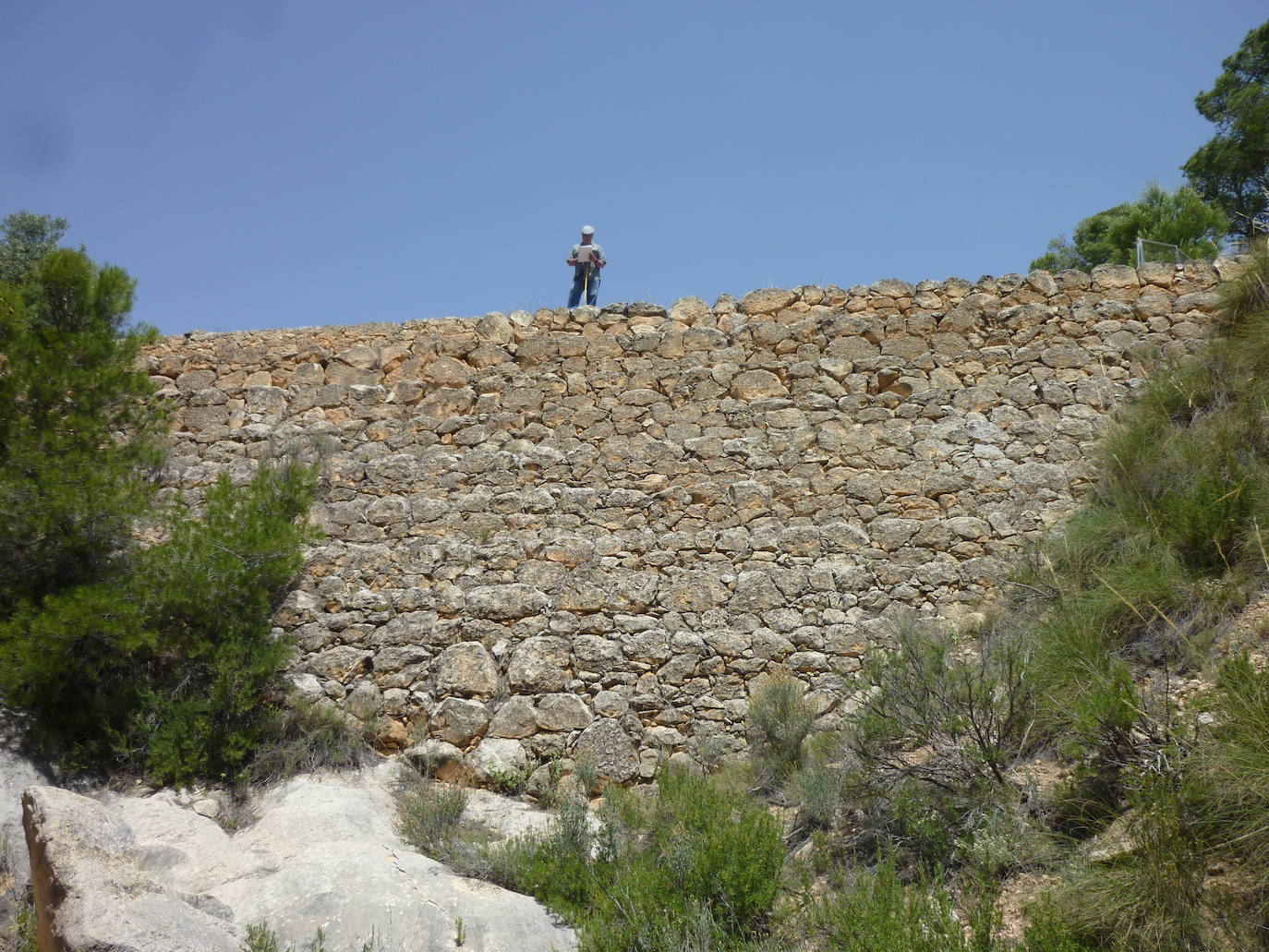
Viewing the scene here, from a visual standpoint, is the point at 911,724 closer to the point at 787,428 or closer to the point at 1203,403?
the point at 787,428

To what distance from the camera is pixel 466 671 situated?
659cm

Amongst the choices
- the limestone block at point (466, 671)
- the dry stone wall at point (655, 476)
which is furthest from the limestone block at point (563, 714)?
the limestone block at point (466, 671)

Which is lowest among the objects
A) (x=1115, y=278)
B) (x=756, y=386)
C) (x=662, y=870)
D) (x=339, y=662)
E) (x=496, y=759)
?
(x=662, y=870)

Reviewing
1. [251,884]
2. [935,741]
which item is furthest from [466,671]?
[935,741]

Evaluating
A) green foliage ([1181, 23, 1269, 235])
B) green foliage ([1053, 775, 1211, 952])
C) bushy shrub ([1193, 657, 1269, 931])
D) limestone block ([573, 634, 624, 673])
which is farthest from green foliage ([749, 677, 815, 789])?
green foliage ([1181, 23, 1269, 235])

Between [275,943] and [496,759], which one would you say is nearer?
[275,943]

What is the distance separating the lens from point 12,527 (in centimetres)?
609

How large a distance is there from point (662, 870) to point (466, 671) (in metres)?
2.27

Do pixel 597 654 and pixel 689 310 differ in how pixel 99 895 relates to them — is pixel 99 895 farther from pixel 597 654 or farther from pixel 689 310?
pixel 689 310

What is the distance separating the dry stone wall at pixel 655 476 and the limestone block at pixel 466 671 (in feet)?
0.06

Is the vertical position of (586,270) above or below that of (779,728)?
above

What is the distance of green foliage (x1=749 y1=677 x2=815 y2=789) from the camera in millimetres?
5812

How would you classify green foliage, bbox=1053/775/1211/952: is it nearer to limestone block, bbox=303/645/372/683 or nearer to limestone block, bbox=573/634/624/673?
limestone block, bbox=573/634/624/673

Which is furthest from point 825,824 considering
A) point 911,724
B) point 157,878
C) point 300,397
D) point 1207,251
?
point 1207,251
